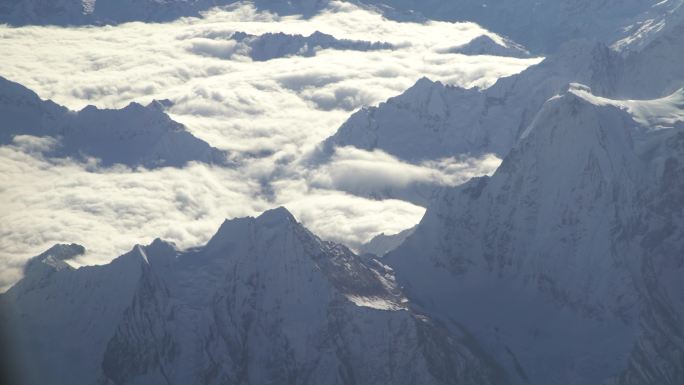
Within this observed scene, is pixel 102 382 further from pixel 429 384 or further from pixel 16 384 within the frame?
pixel 429 384

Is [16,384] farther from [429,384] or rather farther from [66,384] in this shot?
[429,384]

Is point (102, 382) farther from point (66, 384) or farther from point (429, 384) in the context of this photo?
point (429, 384)

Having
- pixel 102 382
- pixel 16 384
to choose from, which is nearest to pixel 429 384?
pixel 102 382

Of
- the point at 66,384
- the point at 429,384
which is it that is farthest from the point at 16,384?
the point at 429,384
